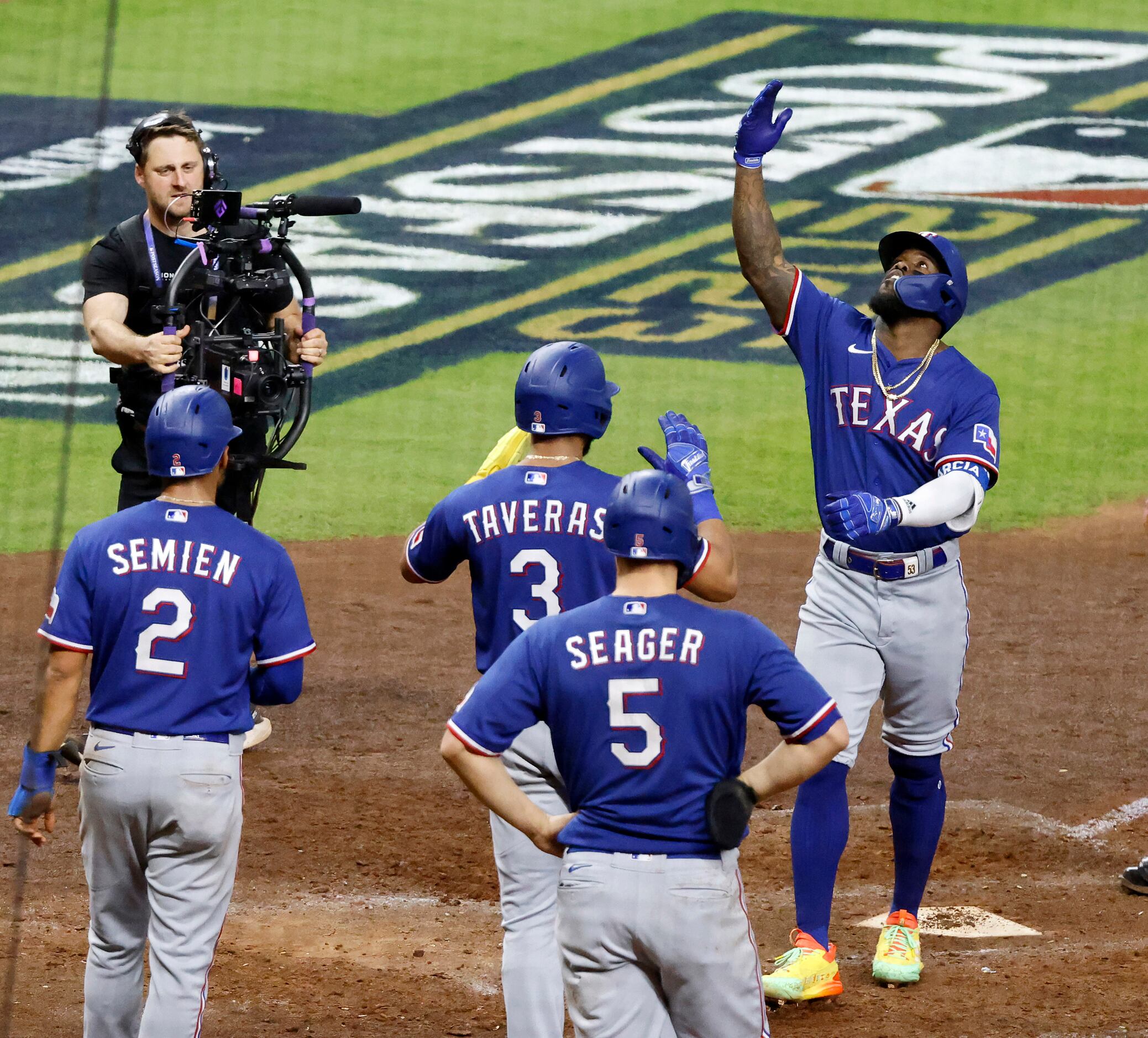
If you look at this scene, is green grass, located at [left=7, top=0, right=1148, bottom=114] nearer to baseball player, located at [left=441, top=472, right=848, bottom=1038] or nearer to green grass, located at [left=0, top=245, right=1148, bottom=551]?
green grass, located at [left=0, top=245, right=1148, bottom=551]

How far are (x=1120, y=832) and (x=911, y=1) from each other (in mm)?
13692

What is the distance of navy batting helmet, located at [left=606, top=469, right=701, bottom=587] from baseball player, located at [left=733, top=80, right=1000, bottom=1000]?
138cm

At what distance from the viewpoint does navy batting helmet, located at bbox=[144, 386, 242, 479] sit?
377 centimetres

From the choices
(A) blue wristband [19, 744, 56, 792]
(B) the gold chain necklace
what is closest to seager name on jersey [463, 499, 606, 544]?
(A) blue wristband [19, 744, 56, 792]

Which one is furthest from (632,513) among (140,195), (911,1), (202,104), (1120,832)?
(911,1)

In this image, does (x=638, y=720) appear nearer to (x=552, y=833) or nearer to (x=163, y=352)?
(x=552, y=833)

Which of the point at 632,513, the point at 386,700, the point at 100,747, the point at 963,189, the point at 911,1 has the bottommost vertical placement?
the point at 386,700

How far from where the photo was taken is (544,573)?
3.86 metres

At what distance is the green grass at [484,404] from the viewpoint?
1084 centimetres

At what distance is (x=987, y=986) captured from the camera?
182 inches

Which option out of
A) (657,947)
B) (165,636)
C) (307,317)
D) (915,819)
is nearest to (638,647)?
(657,947)

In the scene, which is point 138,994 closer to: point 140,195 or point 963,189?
point 140,195

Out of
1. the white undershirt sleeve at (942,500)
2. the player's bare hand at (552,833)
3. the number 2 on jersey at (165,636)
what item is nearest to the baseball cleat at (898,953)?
the white undershirt sleeve at (942,500)

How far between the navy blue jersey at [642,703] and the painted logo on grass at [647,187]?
9391mm
